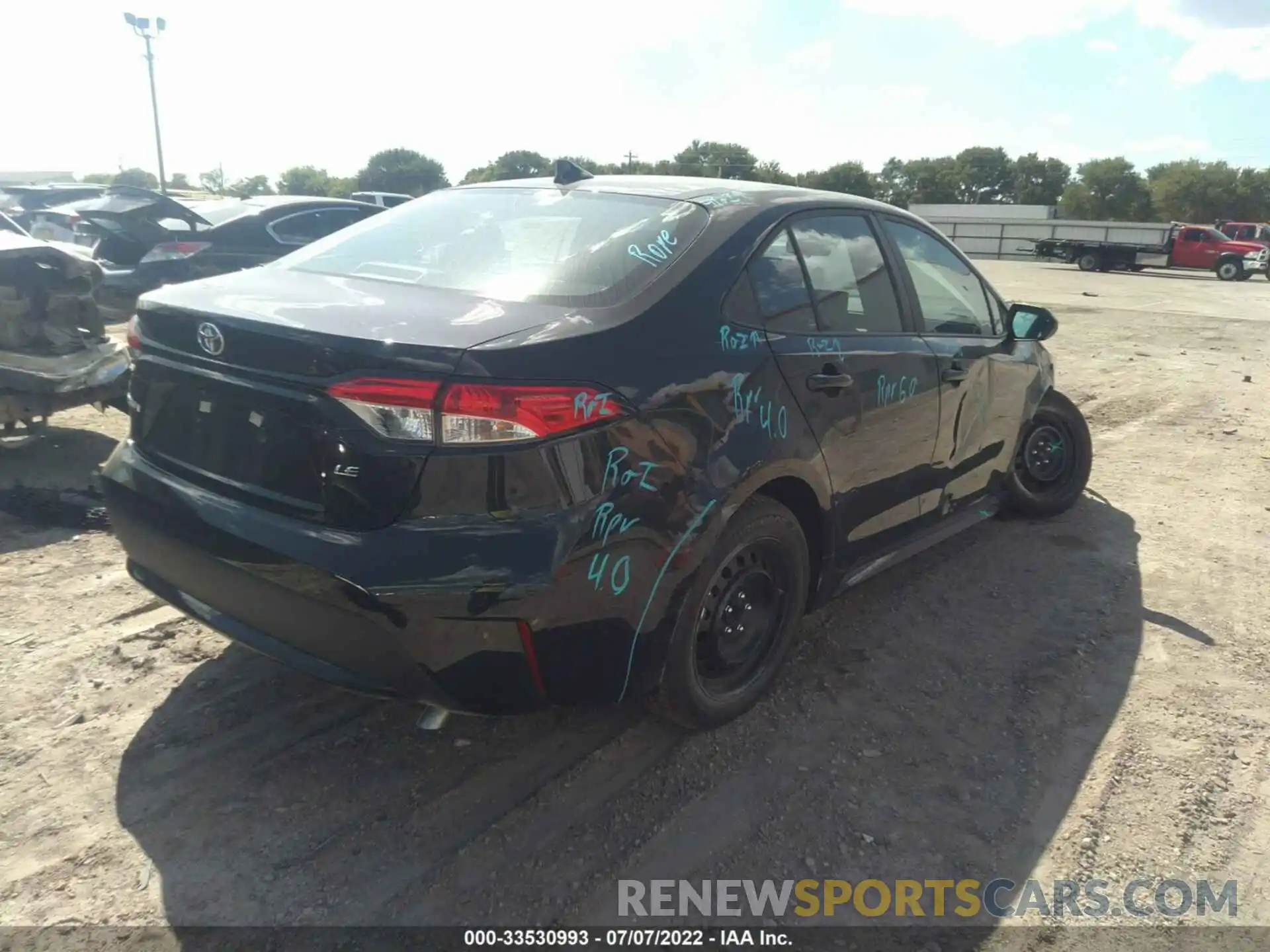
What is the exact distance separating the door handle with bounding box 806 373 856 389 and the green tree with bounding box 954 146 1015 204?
8493 centimetres

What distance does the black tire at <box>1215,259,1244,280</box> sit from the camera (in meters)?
30.4

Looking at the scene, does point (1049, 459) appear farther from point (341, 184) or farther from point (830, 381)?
point (341, 184)

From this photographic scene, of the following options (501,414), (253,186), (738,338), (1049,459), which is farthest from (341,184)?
(501,414)

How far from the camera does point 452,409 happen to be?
2.13 meters

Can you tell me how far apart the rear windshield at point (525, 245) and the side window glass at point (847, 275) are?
497 millimetres

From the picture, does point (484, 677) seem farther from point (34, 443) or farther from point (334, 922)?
point (34, 443)

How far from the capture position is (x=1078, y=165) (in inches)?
2886

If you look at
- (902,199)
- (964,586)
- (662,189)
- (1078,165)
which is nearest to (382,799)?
(662,189)

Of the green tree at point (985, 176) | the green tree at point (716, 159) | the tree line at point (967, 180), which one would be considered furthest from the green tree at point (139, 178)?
the green tree at point (985, 176)

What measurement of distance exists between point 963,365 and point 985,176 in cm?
9123

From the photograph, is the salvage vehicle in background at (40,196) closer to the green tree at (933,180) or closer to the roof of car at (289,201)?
the roof of car at (289,201)

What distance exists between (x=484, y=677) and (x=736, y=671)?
107 centimetres

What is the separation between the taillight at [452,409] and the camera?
212cm

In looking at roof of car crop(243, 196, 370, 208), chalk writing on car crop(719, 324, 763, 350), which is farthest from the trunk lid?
roof of car crop(243, 196, 370, 208)
